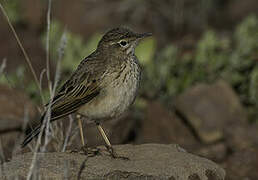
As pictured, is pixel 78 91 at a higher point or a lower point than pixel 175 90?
higher

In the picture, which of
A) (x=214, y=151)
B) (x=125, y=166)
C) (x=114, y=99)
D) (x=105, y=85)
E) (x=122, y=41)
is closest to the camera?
(x=125, y=166)

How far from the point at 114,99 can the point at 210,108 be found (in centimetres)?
436

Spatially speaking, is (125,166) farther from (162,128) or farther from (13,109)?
(162,128)

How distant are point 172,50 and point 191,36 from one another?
3390 mm

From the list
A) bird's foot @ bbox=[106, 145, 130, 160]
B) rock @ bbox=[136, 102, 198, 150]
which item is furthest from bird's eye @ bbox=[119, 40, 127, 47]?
rock @ bbox=[136, 102, 198, 150]

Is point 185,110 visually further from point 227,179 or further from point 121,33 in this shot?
point 121,33

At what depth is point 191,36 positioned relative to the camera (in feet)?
49.0

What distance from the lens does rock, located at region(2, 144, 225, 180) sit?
5859 mm

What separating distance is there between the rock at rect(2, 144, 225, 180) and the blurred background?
1421 mm

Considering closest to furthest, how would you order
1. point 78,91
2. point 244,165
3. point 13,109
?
1. point 78,91
2. point 244,165
3. point 13,109

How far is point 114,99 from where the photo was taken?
22.3ft

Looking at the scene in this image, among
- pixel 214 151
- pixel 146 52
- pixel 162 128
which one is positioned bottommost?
pixel 214 151

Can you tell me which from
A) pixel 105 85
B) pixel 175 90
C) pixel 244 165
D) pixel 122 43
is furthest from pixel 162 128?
pixel 105 85

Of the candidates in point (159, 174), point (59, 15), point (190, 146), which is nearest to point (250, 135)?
point (190, 146)
